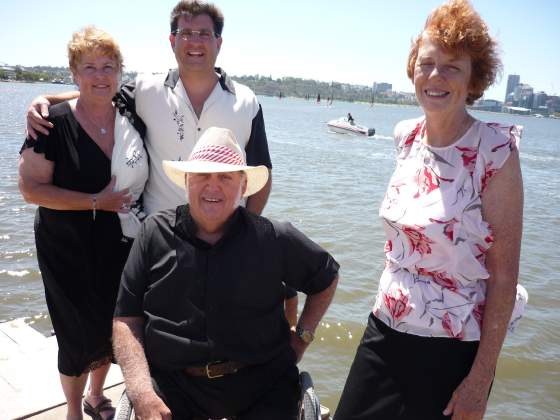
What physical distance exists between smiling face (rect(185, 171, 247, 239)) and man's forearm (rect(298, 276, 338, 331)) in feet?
2.02

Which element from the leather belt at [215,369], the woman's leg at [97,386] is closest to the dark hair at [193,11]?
the leather belt at [215,369]

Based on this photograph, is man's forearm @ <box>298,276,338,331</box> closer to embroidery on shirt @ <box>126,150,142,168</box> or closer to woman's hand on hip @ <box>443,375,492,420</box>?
woman's hand on hip @ <box>443,375,492,420</box>

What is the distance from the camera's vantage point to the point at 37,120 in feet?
8.75

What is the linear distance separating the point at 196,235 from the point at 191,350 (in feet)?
1.70

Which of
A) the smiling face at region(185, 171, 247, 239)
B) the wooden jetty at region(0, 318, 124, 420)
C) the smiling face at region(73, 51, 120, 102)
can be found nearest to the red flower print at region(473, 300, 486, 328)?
the smiling face at region(185, 171, 247, 239)

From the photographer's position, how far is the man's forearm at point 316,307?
2.54 m

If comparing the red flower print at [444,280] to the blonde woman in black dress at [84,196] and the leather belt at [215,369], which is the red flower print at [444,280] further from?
the blonde woman in black dress at [84,196]

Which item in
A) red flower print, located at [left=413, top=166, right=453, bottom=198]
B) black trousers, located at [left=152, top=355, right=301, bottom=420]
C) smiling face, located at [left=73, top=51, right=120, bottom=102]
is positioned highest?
smiling face, located at [left=73, top=51, right=120, bottom=102]

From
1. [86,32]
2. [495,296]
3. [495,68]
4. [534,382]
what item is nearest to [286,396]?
[495,296]

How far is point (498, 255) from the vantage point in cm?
202

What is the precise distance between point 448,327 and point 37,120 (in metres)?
2.26

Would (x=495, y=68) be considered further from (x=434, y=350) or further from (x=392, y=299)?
(x=434, y=350)

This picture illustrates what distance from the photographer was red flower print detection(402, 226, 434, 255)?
83.1 inches

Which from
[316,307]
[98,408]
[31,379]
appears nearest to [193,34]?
[316,307]
